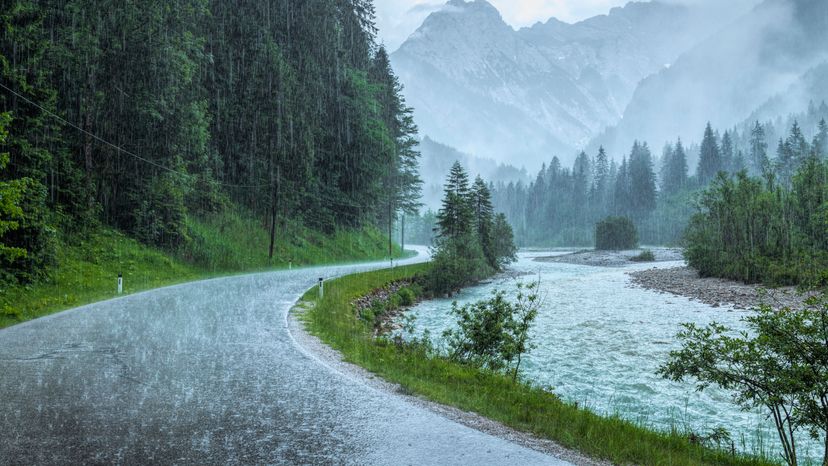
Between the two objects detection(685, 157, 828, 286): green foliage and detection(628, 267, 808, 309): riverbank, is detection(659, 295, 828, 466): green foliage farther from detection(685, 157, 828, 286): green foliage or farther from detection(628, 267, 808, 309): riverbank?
detection(685, 157, 828, 286): green foliage

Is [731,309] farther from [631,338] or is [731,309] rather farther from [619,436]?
[619,436]

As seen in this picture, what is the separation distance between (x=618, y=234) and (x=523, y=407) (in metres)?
96.6

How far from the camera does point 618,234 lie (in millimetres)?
95500

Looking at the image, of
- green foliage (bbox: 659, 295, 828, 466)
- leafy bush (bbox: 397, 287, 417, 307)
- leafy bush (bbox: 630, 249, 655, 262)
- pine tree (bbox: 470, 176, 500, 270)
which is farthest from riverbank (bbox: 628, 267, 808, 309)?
leafy bush (bbox: 630, 249, 655, 262)

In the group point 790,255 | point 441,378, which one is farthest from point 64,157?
point 790,255

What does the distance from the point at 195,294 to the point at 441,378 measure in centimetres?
1374

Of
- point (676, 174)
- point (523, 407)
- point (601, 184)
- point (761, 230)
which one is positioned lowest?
point (523, 407)

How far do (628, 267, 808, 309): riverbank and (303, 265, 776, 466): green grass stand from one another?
19495mm

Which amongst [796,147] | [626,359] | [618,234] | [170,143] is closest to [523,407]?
[626,359]

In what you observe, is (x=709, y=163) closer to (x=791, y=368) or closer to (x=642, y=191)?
(x=642, y=191)

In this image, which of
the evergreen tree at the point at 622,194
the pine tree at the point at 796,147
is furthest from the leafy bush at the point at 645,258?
the evergreen tree at the point at 622,194

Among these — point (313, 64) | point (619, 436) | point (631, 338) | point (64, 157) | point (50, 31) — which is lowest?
point (631, 338)

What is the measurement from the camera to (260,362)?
8.72 m

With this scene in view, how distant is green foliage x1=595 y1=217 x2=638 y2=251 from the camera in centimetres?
9550
